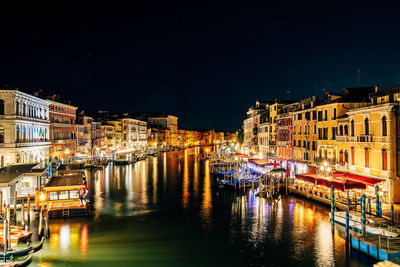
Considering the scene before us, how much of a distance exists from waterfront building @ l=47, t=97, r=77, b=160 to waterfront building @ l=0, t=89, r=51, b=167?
8.10m

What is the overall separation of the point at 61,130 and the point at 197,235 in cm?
4018

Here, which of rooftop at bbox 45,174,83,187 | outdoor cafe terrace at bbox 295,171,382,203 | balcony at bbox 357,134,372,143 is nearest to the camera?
outdoor cafe terrace at bbox 295,171,382,203

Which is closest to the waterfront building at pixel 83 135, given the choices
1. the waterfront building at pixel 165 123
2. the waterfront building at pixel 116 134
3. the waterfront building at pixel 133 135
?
the waterfront building at pixel 116 134

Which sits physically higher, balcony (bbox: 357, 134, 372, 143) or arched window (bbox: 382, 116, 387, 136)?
arched window (bbox: 382, 116, 387, 136)

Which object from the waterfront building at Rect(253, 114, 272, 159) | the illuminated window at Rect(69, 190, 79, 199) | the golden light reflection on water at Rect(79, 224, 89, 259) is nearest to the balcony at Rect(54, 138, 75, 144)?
the illuminated window at Rect(69, 190, 79, 199)

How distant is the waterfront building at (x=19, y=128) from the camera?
3148 cm

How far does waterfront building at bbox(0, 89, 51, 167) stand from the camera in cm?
3148

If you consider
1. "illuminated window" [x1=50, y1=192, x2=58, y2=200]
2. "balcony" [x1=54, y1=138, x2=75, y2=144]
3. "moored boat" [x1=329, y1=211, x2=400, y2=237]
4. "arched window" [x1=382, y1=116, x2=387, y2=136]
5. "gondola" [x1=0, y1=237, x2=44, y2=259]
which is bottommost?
"gondola" [x1=0, y1=237, x2=44, y2=259]

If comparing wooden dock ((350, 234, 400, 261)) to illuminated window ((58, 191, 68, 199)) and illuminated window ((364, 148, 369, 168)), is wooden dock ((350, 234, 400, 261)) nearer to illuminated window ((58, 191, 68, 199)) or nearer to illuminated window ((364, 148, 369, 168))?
illuminated window ((364, 148, 369, 168))

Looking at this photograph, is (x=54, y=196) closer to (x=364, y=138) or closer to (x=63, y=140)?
(x=364, y=138)

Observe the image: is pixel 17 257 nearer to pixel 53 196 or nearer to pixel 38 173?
pixel 53 196

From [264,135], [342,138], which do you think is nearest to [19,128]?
[342,138]

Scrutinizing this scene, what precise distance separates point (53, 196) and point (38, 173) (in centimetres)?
478

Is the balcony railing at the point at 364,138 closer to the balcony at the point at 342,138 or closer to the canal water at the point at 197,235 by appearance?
the balcony at the point at 342,138
